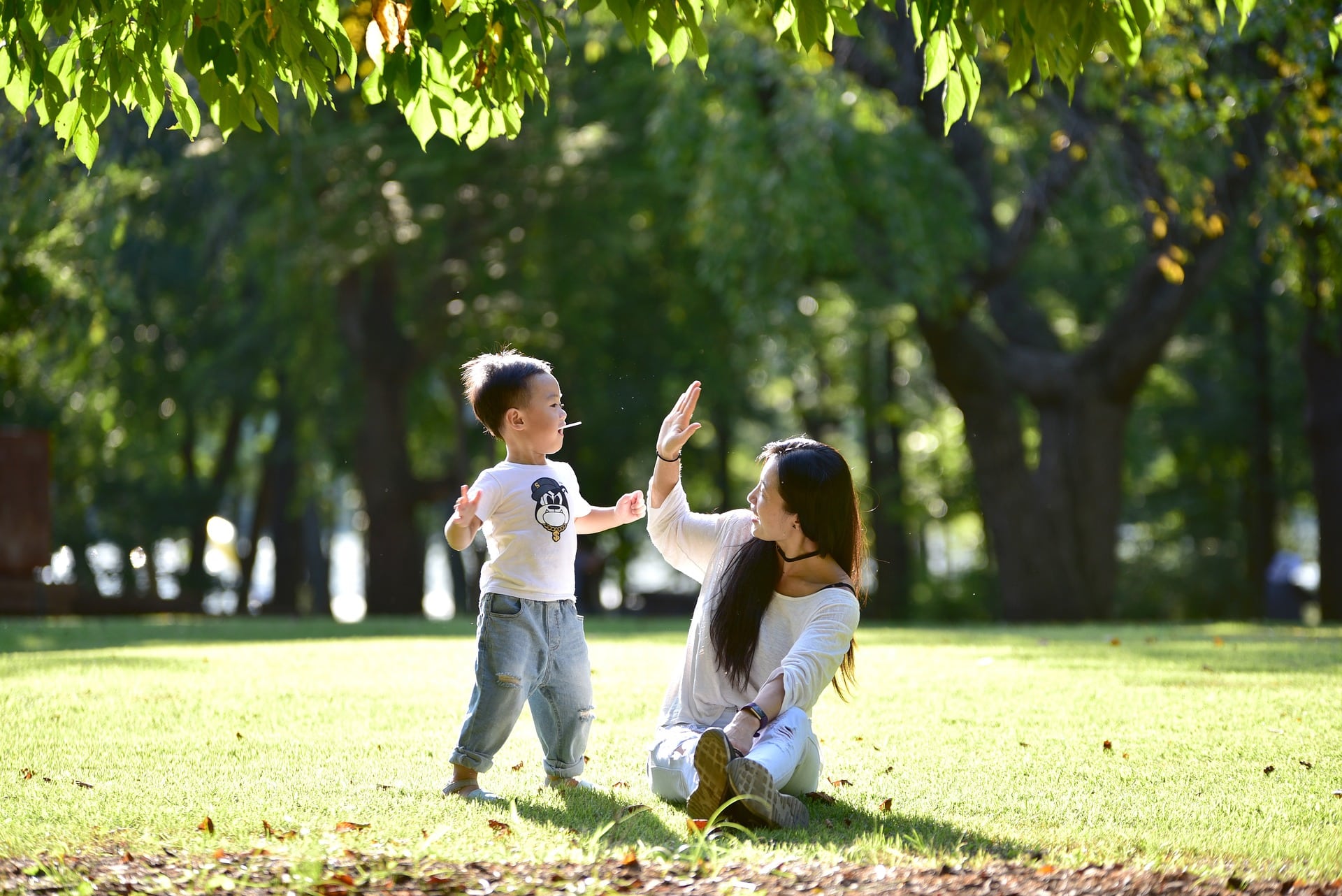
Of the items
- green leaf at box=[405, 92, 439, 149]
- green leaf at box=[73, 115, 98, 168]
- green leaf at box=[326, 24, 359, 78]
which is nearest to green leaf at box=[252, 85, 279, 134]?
green leaf at box=[326, 24, 359, 78]

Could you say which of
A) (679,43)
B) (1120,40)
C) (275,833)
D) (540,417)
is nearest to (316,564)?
(540,417)

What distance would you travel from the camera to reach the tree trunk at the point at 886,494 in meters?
28.2

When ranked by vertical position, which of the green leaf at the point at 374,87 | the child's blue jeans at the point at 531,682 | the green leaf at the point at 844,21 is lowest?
the child's blue jeans at the point at 531,682

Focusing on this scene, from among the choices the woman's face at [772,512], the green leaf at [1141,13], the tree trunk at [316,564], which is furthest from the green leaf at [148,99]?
the tree trunk at [316,564]

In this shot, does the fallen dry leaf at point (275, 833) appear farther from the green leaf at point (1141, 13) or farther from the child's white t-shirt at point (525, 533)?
the green leaf at point (1141, 13)

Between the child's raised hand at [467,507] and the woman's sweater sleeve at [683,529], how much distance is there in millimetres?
615

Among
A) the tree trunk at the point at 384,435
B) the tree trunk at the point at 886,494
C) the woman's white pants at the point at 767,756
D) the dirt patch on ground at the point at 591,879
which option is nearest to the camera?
the dirt patch on ground at the point at 591,879

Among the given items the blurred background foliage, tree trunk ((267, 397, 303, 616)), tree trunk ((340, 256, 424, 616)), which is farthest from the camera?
tree trunk ((267, 397, 303, 616))

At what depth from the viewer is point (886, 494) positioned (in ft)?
96.7

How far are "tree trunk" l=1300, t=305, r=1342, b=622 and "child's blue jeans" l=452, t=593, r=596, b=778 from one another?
16436 mm

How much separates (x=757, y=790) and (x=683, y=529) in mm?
1165

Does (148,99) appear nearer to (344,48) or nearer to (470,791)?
(344,48)

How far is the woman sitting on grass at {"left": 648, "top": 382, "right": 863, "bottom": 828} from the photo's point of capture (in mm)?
4844

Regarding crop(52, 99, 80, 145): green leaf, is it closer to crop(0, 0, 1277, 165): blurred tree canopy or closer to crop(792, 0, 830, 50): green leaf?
crop(0, 0, 1277, 165): blurred tree canopy
